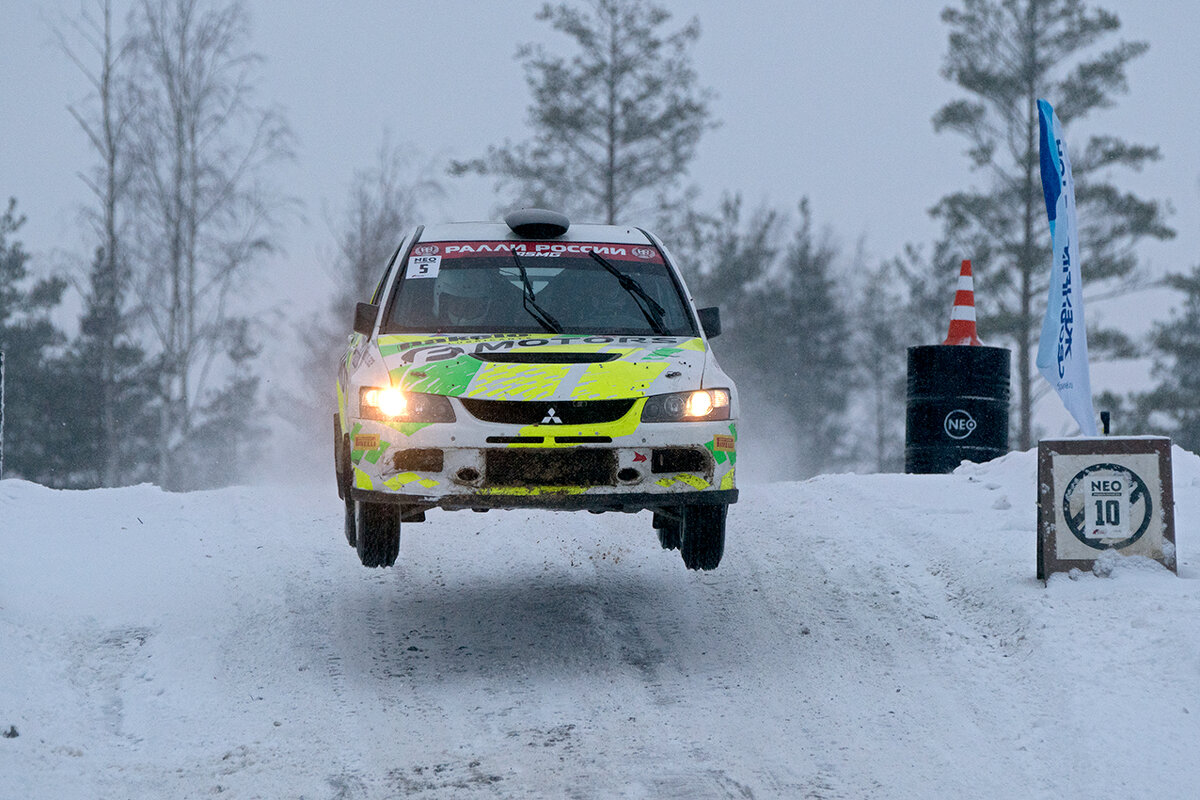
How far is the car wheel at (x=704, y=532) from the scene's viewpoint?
6.01 m

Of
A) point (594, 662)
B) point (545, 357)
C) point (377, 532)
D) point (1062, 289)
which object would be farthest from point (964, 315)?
point (377, 532)

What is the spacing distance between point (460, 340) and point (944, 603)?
9.36 feet

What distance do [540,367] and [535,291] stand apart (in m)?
1.11

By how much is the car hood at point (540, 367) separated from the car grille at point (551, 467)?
248 millimetres

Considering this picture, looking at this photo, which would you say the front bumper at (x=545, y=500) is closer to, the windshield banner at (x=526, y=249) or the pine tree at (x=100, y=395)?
the windshield banner at (x=526, y=249)

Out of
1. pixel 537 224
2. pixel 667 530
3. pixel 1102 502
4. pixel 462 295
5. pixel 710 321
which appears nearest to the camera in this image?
pixel 1102 502

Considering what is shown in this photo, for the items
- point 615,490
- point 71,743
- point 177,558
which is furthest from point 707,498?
point 177,558

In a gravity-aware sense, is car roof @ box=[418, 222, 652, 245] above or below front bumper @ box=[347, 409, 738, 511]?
above

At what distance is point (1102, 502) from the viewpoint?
6.22m

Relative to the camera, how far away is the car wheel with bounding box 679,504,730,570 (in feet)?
19.7

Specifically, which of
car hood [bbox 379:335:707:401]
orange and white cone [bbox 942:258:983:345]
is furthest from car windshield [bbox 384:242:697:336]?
orange and white cone [bbox 942:258:983:345]

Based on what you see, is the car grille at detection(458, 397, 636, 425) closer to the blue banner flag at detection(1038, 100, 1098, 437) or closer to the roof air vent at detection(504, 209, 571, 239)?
the roof air vent at detection(504, 209, 571, 239)

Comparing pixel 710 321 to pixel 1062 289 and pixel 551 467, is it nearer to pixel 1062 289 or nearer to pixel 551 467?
pixel 551 467

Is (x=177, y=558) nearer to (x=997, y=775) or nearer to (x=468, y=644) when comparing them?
(x=468, y=644)
